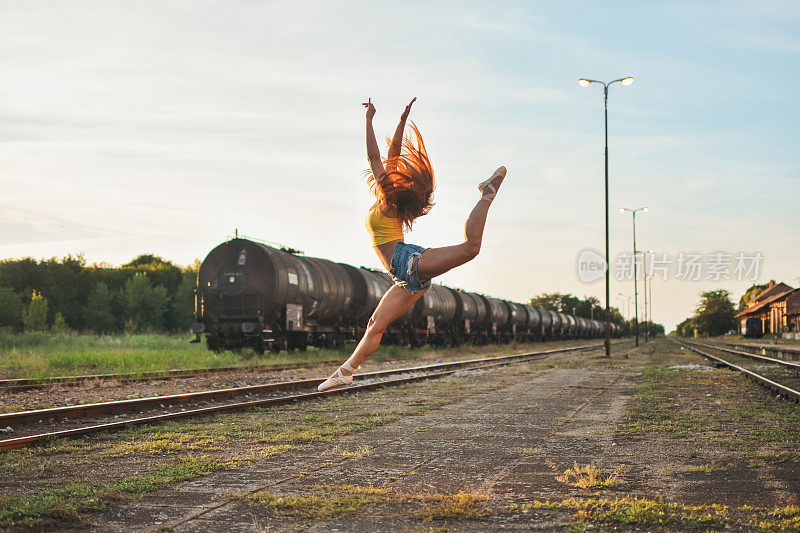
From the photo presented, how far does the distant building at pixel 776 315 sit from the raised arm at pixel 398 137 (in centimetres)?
5938

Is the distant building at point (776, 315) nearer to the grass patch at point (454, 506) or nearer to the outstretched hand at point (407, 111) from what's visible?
the grass patch at point (454, 506)

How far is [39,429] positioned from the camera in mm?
9203

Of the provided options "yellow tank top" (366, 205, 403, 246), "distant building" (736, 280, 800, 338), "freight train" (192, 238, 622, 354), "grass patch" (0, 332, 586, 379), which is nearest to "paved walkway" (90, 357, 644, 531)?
"yellow tank top" (366, 205, 403, 246)

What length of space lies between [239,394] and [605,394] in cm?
723

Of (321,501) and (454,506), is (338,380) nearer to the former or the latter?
(454,506)

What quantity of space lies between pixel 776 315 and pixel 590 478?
302 feet

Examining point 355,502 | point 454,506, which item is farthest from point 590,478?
point 355,502

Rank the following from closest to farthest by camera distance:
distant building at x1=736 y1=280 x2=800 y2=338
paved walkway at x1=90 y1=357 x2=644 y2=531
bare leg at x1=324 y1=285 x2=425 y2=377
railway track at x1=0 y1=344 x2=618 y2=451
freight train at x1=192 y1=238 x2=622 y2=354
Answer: bare leg at x1=324 y1=285 x2=425 y2=377 < paved walkway at x1=90 y1=357 x2=644 y2=531 < railway track at x1=0 y1=344 x2=618 y2=451 < freight train at x1=192 y1=238 x2=622 y2=354 < distant building at x1=736 y1=280 x2=800 y2=338

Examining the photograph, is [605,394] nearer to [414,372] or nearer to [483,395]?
[483,395]

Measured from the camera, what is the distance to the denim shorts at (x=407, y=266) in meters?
2.20

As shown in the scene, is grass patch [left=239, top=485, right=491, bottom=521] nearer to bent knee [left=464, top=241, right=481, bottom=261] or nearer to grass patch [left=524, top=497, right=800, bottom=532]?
grass patch [left=524, top=497, right=800, bottom=532]

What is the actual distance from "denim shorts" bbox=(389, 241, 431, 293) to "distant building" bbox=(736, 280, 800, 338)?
5945 cm

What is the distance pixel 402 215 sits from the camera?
2311 mm

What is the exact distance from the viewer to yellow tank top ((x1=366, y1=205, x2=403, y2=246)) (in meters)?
2.29
